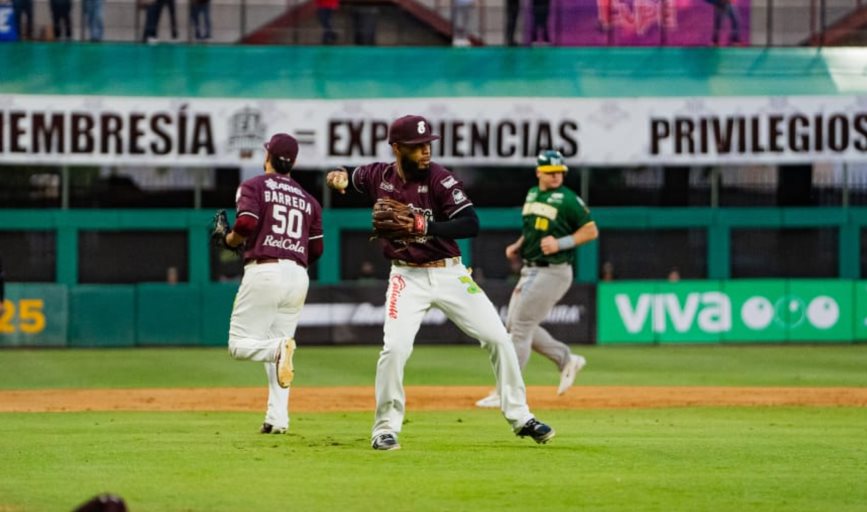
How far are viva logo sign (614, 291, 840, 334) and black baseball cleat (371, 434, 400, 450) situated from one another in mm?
18098

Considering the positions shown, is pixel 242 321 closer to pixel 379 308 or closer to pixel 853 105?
pixel 379 308

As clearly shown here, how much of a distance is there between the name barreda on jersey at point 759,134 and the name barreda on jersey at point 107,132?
27.5 ft

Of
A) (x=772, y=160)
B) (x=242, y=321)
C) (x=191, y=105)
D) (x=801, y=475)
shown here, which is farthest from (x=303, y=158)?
(x=801, y=475)

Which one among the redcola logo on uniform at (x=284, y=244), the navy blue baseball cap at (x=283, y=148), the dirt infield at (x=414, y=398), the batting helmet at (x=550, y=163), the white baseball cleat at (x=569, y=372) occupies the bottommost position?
the dirt infield at (x=414, y=398)

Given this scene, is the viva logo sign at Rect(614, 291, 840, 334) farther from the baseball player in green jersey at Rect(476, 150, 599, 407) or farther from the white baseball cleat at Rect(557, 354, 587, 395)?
the baseball player in green jersey at Rect(476, 150, 599, 407)

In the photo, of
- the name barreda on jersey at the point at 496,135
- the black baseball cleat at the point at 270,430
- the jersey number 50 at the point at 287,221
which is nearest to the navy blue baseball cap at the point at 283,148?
the jersey number 50 at the point at 287,221

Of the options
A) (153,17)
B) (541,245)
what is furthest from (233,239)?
(153,17)

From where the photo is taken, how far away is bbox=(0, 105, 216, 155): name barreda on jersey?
91.2 feet

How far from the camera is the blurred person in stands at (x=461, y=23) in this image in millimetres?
30703

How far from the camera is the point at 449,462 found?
959 cm

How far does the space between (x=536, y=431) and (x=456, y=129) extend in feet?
61.7

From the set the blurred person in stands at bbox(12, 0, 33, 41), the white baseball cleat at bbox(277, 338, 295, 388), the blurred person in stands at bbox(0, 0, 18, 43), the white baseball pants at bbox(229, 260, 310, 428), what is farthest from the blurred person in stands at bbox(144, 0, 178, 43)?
the white baseball cleat at bbox(277, 338, 295, 388)

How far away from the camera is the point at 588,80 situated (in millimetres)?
30125

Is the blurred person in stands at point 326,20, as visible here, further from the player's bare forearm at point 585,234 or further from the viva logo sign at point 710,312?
the player's bare forearm at point 585,234
